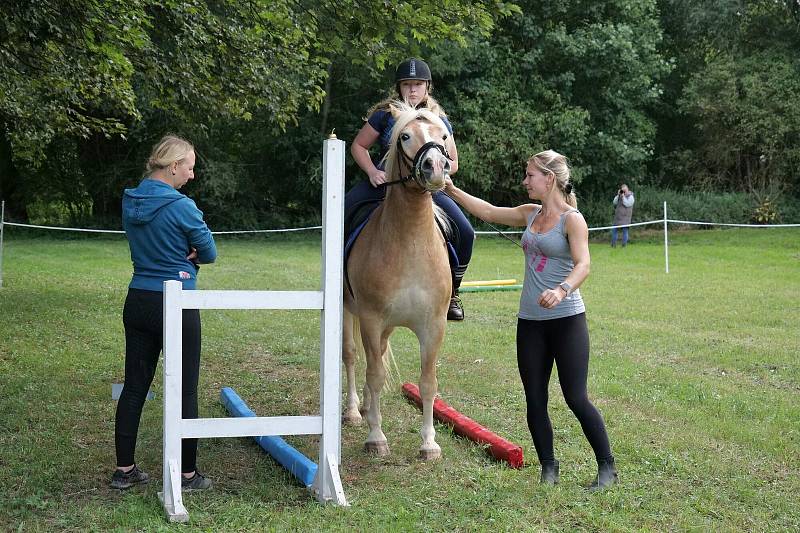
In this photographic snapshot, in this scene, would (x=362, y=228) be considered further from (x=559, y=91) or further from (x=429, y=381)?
(x=559, y=91)

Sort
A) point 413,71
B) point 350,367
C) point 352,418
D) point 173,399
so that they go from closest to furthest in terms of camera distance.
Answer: point 173,399, point 413,71, point 352,418, point 350,367

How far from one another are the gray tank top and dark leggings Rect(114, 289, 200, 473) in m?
1.93

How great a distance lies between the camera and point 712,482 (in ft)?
16.0

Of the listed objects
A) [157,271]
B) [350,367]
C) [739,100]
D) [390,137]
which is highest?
[739,100]


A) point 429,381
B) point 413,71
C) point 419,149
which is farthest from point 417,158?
point 429,381

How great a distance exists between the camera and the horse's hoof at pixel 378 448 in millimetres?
5523

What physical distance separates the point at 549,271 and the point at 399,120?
4.39ft

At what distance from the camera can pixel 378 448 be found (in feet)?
18.2

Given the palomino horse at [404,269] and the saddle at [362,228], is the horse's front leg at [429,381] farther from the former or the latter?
the saddle at [362,228]

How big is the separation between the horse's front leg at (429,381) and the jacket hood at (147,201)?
1918 mm

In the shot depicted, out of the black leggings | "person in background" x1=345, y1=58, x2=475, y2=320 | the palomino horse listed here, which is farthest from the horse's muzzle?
the black leggings

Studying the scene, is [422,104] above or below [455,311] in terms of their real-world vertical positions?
above

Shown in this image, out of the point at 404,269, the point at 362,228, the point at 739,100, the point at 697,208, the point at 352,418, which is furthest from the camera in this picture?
the point at 739,100

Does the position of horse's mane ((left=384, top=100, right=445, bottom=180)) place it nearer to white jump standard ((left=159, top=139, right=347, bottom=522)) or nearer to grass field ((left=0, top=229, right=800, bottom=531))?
white jump standard ((left=159, top=139, right=347, bottom=522))
